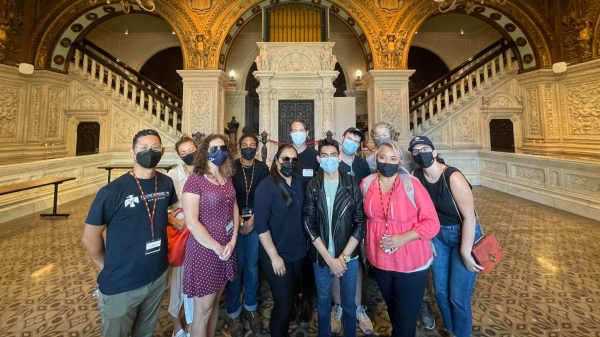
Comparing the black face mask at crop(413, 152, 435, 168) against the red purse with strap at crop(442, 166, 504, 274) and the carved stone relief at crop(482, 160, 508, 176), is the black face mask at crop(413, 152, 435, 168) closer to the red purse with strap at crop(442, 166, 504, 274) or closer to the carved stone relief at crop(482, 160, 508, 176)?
the red purse with strap at crop(442, 166, 504, 274)

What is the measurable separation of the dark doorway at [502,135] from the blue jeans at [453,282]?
393 inches

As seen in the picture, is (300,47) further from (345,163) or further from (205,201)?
(205,201)

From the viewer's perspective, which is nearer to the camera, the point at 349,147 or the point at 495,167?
the point at 349,147

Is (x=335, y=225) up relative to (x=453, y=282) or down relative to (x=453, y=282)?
up

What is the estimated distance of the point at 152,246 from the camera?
57.2 inches

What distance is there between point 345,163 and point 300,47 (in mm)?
6809

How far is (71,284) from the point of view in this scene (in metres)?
2.71

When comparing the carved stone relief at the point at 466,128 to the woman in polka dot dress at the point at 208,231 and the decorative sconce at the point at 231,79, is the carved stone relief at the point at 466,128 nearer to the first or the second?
the decorative sconce at the point at 231,79

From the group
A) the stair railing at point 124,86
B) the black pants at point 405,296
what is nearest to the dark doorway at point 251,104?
the stair railing at point 124,86

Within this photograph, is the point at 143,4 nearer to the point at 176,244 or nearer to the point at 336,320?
the point at 176,244

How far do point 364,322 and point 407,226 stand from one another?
1.05 m

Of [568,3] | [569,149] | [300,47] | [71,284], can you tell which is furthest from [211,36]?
[569,149]

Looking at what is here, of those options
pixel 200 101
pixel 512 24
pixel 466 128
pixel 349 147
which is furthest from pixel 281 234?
pixel 512 24

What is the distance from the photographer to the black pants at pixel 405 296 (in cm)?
158
